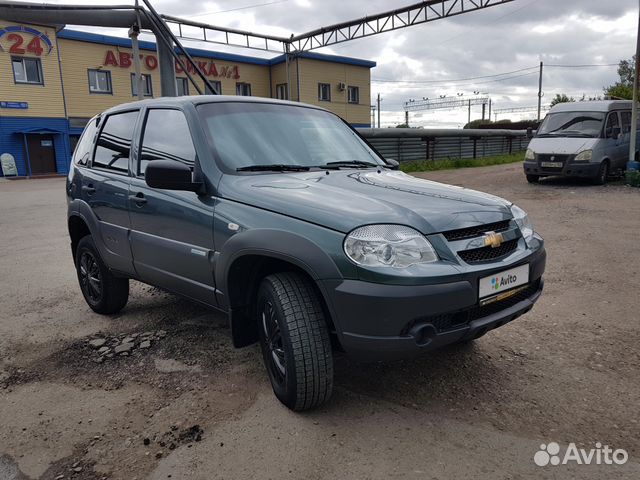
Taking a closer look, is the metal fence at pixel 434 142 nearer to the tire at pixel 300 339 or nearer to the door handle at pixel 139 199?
the door handle at pixel 139 199

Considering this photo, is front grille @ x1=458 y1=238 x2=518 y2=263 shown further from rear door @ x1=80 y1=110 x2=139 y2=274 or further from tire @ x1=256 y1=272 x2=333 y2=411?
rear door @ x1=80 y1=110 x2=139 y2=274

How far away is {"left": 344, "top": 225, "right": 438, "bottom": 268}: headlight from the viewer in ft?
7.93

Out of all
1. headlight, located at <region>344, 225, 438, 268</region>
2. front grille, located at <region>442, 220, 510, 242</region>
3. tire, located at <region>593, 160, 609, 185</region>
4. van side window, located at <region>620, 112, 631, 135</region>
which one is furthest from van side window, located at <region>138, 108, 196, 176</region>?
van side window, located at <region>620, 112, 631, 135</region>

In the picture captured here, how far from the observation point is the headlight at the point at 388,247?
7.93 ft

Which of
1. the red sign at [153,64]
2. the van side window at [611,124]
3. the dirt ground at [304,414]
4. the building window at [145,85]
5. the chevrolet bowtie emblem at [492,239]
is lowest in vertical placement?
the dirt ground at [304,414]

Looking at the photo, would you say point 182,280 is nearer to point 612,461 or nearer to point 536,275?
point 536,275

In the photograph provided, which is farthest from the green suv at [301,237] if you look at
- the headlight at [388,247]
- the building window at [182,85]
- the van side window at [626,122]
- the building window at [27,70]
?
the building window at [182,85]

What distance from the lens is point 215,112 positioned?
3428 millimetres

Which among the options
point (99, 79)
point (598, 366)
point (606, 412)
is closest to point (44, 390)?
point (606, 412)

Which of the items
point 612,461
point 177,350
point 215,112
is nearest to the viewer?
point 612,461

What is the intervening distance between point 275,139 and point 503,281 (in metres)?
1.78

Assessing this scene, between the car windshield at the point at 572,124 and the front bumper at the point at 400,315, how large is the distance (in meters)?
12.3

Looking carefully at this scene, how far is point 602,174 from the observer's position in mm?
12898

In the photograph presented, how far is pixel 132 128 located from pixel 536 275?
3.12 metres
